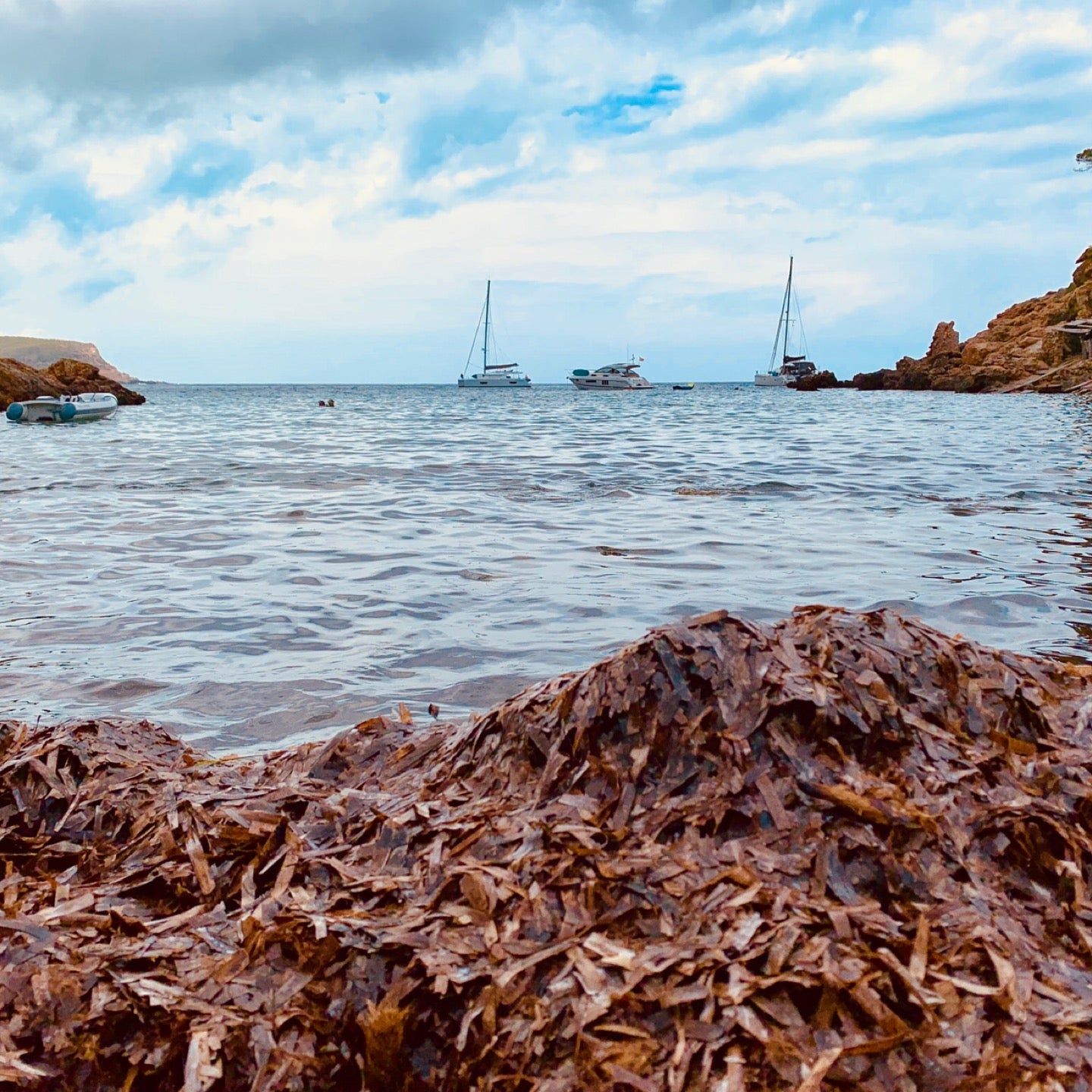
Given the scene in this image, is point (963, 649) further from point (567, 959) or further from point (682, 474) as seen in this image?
point (682, 474)

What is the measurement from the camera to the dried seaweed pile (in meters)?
1.46

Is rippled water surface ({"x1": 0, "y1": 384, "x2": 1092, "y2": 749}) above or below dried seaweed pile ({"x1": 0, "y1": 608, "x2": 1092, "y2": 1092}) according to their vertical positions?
below

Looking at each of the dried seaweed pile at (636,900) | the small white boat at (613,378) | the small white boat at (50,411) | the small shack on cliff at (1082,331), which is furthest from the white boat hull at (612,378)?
the dried seaweed pile at (636,900)

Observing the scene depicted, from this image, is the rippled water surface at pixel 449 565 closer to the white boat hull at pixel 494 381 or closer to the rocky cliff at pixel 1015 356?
the rocky cliff at pixel 1015 356

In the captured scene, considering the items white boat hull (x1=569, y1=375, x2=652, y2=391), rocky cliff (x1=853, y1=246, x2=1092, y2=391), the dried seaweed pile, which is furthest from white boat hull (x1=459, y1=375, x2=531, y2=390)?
the dried seaweed pile

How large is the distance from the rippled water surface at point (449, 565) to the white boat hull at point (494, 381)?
87.4 m

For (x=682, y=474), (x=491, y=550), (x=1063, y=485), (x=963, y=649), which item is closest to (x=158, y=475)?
(x=682, y=474)

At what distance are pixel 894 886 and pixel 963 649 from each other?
0.85 metres

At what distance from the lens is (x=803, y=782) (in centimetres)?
186

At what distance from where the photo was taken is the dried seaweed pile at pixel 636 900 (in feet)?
4.78

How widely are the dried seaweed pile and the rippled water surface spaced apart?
2.15 meters

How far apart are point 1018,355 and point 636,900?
261 feet

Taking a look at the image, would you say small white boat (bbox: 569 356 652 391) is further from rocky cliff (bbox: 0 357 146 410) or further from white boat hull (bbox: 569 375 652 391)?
rocky cliff (bbox: 0 357 146 410)

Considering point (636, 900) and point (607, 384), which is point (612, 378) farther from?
point (636, 900)
